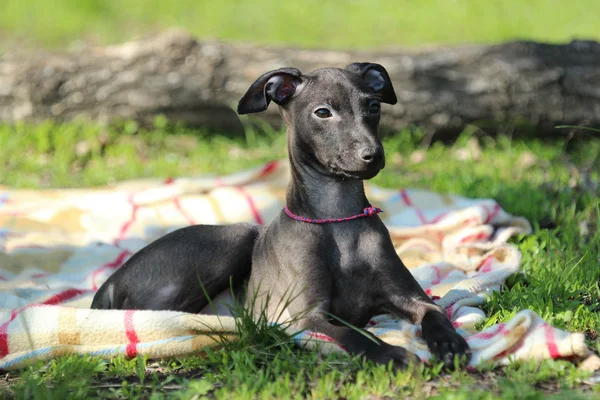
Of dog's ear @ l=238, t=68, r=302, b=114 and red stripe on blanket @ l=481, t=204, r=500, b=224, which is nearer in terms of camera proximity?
dog's ear @ l=238, t=68, r=302, b=114

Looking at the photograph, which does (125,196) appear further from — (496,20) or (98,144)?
(496,20)

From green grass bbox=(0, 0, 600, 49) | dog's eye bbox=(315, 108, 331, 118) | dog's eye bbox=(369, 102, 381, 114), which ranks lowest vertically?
dog's eye bbox=(315, 108, 331, 118)

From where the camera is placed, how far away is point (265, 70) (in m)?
7.66

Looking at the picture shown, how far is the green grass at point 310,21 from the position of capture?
11.8m

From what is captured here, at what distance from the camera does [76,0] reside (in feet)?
41.0

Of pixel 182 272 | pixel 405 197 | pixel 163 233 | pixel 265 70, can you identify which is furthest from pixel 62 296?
pixel 265 70

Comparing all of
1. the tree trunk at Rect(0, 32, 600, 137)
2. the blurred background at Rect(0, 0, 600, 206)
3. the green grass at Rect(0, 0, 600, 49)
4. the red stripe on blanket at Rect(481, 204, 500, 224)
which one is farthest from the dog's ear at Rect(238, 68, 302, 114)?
the green grass at Rect(0, 0, 600, 49)

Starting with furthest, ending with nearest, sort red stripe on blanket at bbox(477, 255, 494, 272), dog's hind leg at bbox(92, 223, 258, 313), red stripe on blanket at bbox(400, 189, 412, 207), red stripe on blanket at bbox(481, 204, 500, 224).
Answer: red stripe on blanket at bbox(400, 189, 412, 207) < red stripe on blanket at bbox(481, 204, 500, 224) < red stripe on blanket at bbox(477, 255, 494, 272) < dog's hind leg at bbox(92, 223, 258, 313)

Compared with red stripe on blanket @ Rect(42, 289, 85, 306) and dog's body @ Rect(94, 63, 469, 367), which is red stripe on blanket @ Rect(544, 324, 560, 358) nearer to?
dog's body @ Rect(94, 63, 469, 367)

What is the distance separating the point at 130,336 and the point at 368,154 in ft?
4.30

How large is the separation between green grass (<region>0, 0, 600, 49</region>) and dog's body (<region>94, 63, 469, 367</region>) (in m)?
8.09

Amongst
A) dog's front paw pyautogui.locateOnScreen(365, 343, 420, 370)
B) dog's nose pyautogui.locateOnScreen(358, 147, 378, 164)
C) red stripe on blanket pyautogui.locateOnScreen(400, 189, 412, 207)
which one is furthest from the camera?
red stripe on blanket pyautogui.locateOnScreen(400, 189, 412, 207)

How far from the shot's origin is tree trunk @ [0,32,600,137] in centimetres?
754

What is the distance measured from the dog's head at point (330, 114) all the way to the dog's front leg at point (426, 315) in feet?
1.73
